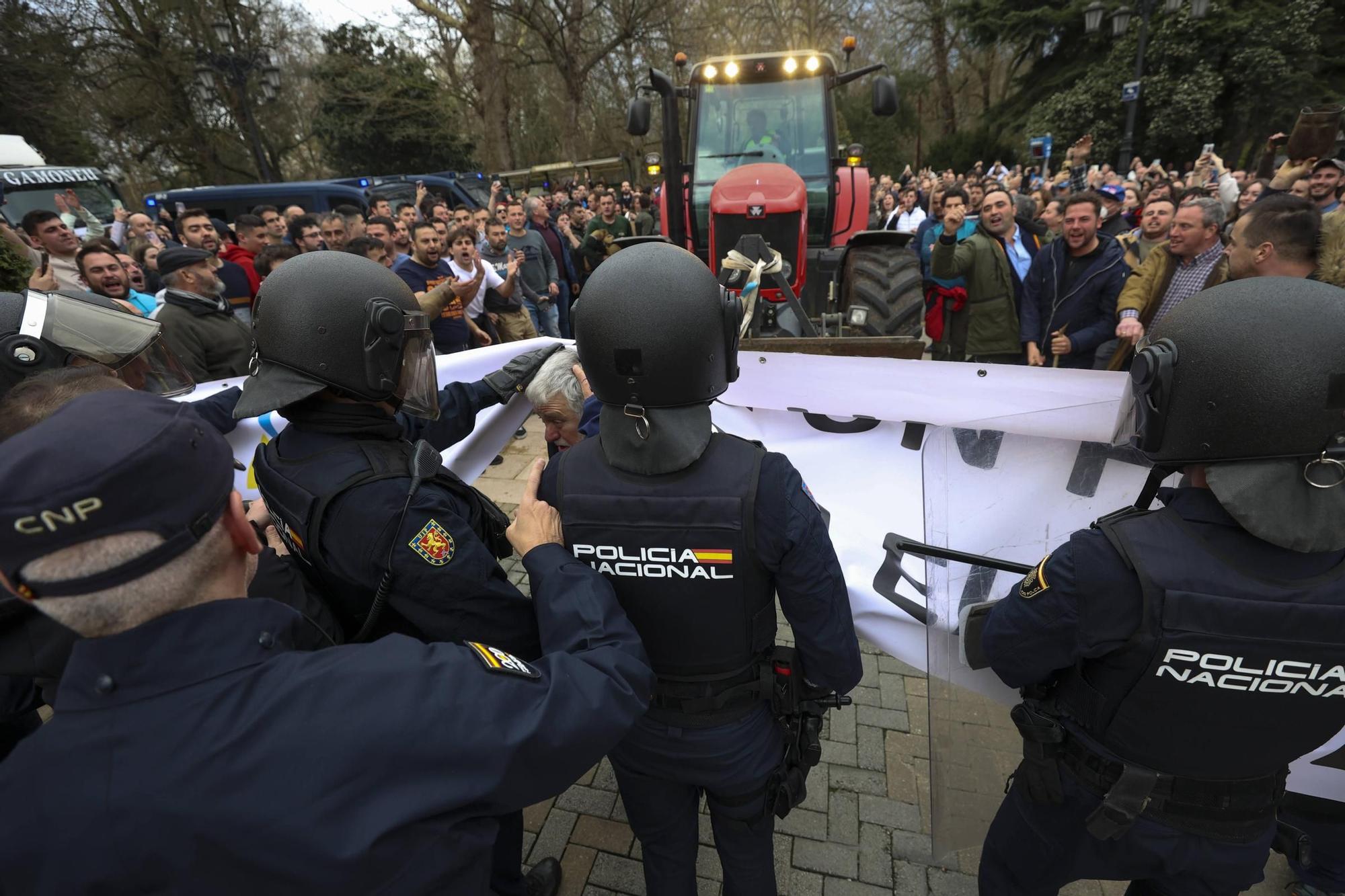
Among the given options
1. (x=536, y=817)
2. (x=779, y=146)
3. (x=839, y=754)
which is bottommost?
(x=536, y=817)

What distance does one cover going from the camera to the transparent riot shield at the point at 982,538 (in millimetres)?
1867

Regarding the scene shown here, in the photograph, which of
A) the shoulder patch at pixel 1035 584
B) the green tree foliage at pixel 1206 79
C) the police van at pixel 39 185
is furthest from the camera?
the green tree foliage at pixel 1206 79

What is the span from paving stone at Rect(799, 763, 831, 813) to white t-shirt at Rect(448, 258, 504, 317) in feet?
15.5

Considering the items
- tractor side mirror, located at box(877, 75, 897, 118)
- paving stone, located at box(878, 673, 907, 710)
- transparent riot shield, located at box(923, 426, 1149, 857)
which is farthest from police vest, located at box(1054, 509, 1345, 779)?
tractor side mirror, located at box(877, 75, 897, 118)

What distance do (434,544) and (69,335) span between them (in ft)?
5.39

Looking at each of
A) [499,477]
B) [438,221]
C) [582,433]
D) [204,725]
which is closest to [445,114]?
[438,221]

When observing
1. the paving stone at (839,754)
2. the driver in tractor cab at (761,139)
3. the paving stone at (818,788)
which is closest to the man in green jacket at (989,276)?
the driver in tractor cab at (761,139)

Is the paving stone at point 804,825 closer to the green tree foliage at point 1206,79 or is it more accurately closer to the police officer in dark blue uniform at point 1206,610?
the police officer in dark blue uniform at point 1206,610

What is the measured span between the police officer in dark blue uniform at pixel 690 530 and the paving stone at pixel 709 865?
0.73 meters

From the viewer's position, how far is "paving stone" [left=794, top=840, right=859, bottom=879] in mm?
2338

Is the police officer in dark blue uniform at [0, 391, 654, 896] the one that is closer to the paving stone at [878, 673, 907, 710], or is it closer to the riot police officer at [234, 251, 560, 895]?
the riot police officer at [234, 251, 560, 895]

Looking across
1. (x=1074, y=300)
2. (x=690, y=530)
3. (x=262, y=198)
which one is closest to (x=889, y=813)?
(x=690, y=530)

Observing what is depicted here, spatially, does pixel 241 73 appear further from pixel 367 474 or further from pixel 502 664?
pixel 502 664

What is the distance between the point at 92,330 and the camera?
220 centimetres
